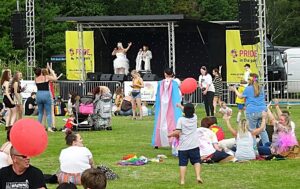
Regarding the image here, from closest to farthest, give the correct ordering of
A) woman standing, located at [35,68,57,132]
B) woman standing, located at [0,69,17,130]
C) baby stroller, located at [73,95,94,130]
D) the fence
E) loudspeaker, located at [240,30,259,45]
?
woman standing, located at [35,68,57,132], woman standing, located at [0,69,17,130], baby stroller, located at [73,95,94,130], loudspeaker, located at [240,30,259,45], the fence

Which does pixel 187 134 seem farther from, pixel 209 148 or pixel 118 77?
pixel 118 77

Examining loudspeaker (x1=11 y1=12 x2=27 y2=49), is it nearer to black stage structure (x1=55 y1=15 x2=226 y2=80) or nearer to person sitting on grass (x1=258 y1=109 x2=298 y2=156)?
black stage structure (x1=55 y1=15 x2=226 y2=80)

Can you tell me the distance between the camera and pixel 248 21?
28.2m

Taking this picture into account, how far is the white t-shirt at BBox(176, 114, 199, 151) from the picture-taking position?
1263 centimetres

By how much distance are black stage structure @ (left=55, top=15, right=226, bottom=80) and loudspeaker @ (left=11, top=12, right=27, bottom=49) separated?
206 centimetres

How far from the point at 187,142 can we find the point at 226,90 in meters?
19.4

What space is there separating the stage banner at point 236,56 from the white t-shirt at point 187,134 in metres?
19.8

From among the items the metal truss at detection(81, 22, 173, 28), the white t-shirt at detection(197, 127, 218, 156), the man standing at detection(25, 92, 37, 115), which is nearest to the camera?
the white t-shirt at detection(197, 127, 218, 156)

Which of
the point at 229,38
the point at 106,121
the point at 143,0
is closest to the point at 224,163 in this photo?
the point at 106,121

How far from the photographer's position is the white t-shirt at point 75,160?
11.5 metres

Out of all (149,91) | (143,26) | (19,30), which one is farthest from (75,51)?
(149,91)

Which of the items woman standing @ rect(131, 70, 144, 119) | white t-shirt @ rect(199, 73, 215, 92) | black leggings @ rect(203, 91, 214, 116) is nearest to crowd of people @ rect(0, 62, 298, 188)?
black leggings @ rect(203, 91, 214, 116)

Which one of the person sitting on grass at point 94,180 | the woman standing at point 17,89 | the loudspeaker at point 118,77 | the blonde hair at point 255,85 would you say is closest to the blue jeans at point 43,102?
the woman standing at point 17,89

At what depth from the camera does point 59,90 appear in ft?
111
